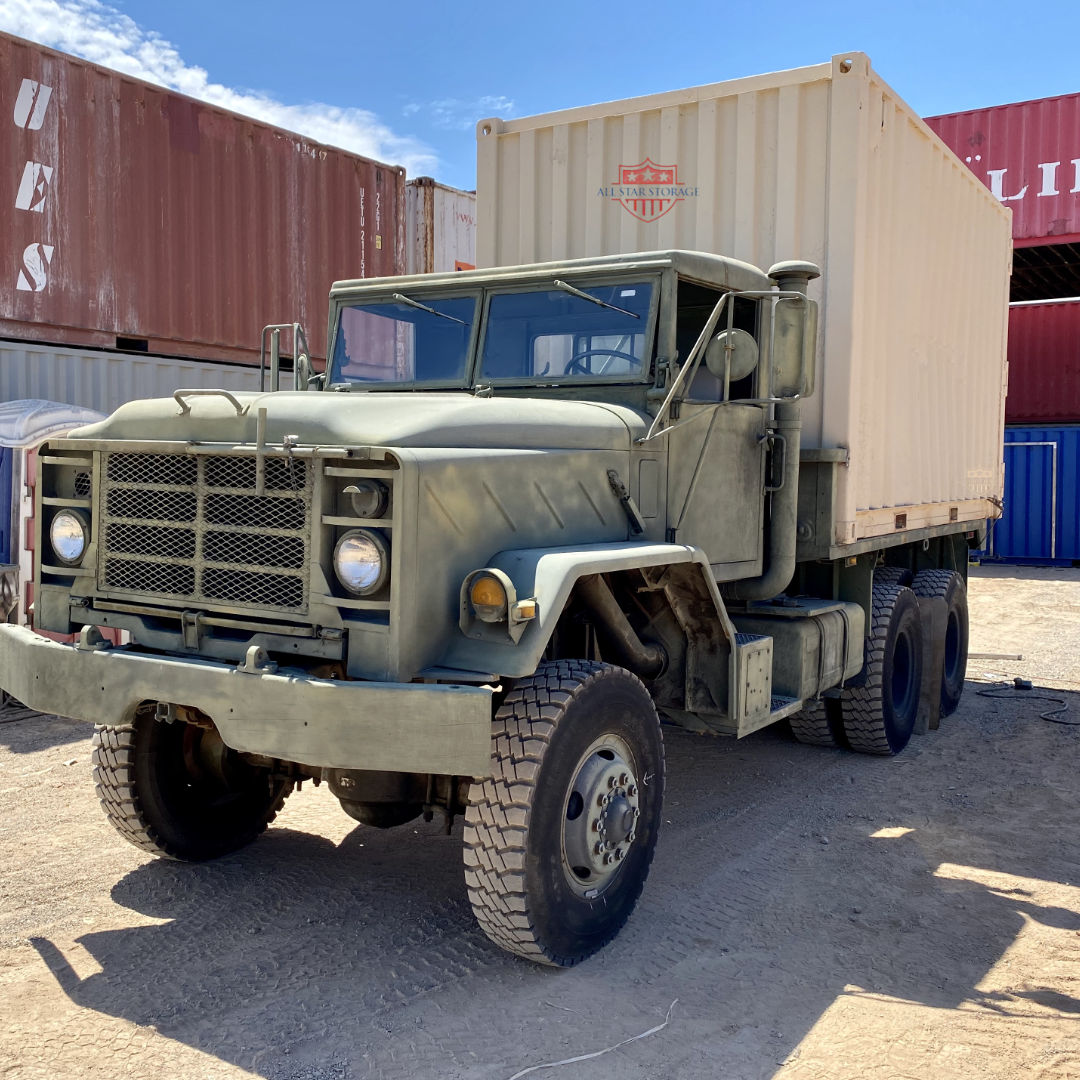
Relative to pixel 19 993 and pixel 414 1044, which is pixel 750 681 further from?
pixel 19 993

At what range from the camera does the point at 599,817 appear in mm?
3564

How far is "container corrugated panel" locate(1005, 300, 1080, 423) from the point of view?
21016 mm

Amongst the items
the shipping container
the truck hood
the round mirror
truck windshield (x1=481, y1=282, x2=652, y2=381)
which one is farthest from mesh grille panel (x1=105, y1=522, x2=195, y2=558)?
the shipping container

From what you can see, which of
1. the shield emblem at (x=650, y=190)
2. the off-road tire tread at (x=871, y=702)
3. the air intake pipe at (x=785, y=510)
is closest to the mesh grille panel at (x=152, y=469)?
the air intake pipe at (x=785, y=510)

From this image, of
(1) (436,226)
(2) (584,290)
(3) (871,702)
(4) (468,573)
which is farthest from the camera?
(1) (436,226)

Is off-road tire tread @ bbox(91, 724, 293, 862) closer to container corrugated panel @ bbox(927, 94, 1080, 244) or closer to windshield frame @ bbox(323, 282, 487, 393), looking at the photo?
windshield frame @ bbox(323, 282, 487, 393)

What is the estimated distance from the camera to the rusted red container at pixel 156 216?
10.3 metres

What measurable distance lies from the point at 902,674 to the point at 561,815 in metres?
3.94

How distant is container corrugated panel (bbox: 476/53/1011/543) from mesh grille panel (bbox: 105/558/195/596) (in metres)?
3.24

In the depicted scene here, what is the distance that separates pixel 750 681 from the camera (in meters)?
4.41

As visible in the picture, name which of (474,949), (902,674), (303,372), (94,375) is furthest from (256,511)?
(94,375)

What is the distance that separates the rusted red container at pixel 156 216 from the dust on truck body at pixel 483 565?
648cm

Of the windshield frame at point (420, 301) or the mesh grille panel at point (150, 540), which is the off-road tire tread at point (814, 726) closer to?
the windshield frame at point (420, 301)

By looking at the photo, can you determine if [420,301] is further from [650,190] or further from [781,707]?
[781,707]
